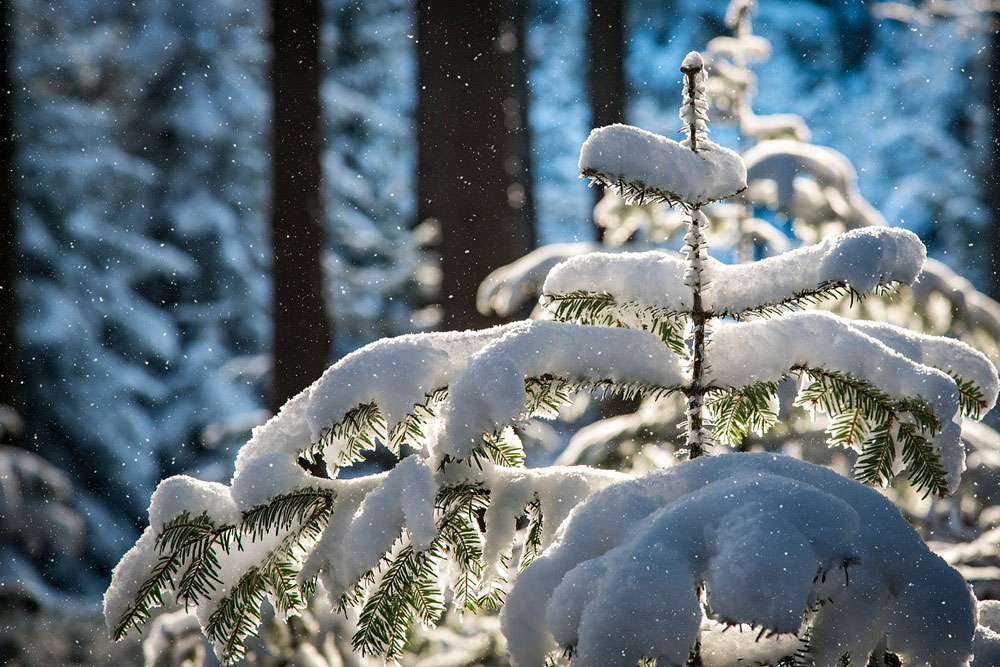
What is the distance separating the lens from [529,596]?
1.03m

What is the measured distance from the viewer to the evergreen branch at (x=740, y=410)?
1.37 meters

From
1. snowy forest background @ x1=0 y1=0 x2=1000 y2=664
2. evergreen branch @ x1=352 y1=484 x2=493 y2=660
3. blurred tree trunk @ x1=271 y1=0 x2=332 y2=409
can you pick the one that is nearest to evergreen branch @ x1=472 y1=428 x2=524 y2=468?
evergreen branch @ x1=352 y1=484 x2=493 y2=660

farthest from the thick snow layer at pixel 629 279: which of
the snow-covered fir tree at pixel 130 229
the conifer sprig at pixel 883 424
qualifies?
the snow-covered fir tree at pixel 130 229

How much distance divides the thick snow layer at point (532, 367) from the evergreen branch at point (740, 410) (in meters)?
0.13

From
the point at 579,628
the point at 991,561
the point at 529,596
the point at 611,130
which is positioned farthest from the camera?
the point at 991,561

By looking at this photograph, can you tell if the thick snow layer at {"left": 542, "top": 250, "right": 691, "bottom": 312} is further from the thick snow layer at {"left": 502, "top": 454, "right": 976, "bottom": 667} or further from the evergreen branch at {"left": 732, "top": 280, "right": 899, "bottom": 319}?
the thick snow layer at {"left": 502, "top": 454, "right": 976, "bottom": 667}

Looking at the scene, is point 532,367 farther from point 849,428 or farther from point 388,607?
point 849,428

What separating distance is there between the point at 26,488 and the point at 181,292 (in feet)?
21.3

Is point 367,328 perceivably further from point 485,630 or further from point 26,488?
point 485,630

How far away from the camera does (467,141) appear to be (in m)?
5.79

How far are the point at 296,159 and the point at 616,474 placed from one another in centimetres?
517

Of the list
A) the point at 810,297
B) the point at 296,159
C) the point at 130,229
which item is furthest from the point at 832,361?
the point at 130,229

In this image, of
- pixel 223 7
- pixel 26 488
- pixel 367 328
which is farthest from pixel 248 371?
pixel 223 7

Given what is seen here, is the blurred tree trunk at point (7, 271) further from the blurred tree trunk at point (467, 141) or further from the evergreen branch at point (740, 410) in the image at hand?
the evergreen branch at point (740, 410)
